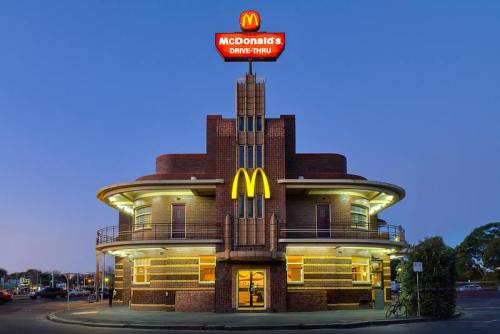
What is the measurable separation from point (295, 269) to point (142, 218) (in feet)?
35.5

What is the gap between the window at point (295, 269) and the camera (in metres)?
37.3

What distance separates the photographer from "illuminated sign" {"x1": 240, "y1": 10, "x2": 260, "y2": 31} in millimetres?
40969

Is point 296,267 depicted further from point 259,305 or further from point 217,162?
point 217,162

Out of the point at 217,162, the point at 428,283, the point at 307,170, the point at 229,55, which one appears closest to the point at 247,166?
the point at 217,162

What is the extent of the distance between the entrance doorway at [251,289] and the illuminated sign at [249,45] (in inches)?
547

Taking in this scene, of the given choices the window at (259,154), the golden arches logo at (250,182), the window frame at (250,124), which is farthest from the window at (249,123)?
the golden arches logo at (250,182)

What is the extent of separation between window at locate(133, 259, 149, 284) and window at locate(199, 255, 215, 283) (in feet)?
12.7

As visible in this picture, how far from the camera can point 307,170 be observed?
40.0 meters

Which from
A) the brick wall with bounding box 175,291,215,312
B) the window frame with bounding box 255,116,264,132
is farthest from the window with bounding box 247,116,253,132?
the brick wall with bounding box 175,291,215,312

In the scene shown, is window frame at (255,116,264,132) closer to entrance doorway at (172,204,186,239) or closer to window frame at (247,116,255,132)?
window frame at (247,116,255,132)

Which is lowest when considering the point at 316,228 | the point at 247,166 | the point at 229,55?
the point at 316,228

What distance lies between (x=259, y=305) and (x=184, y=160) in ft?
34.8

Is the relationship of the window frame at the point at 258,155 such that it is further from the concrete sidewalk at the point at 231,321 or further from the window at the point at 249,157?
the concrete sidewalk at the point at 231,321

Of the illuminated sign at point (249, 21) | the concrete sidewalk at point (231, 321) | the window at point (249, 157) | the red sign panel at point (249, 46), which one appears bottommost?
the concrete sidewalk at point (231, 321)
